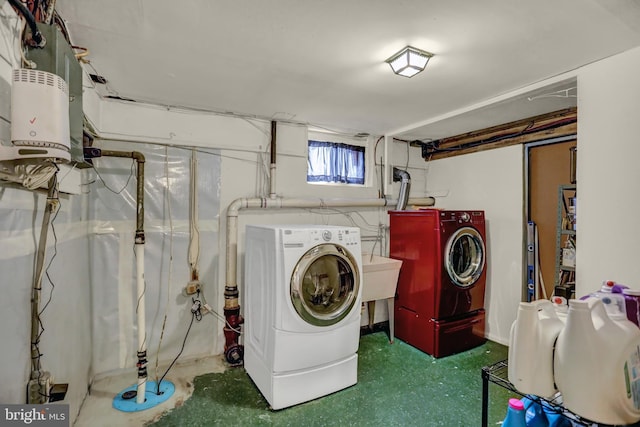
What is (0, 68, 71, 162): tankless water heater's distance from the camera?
37.8 inches

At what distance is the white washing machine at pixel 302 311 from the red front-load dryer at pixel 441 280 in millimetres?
939

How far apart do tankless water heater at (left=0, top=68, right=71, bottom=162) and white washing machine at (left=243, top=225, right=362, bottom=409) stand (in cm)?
130

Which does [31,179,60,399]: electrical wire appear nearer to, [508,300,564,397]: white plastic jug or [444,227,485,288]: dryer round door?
[508,300,564,397]: white plastic jug

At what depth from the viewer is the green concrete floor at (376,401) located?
199cm

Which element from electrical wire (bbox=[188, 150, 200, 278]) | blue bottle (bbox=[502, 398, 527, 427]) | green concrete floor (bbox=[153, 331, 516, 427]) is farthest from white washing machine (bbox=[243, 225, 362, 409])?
blue bottle (bbox=[502, 398, 527, 427])

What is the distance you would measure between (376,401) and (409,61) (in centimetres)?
228

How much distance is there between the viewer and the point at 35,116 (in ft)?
3.19

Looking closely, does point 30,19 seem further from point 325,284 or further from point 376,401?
point 376,401

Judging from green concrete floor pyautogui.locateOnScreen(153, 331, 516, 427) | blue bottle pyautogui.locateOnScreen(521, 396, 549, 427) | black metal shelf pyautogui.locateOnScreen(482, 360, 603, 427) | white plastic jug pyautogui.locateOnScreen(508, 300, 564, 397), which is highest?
white plastic jug pyautogui.locateOnScreen(508, 300, 564, 397)

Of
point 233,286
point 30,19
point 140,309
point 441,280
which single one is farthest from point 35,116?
point 441,280

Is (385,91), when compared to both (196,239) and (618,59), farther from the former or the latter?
(196,239)

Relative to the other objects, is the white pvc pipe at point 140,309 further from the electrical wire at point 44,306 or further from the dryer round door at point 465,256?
the dryer round door at point 465,256

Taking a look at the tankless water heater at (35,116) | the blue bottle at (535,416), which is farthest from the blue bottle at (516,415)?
the tankless water heater at (35,116)

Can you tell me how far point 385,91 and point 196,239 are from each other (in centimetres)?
203
